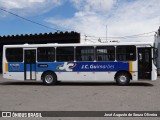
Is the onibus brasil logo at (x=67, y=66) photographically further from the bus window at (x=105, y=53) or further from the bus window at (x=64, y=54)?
the bus window at (x=105, y=53)

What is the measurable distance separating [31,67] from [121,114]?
39.7ft

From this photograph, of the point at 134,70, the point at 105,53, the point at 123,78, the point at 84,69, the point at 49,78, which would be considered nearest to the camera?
the point at 134,70

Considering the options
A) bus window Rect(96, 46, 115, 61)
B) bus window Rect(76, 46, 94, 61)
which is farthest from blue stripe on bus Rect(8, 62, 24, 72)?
bus window Rect(96, 46, 115, 61)

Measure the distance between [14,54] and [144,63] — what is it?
9083 mm

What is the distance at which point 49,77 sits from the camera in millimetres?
20062

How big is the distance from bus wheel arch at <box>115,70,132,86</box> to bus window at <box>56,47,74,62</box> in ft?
10.9

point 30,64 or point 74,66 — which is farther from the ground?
point 30,64

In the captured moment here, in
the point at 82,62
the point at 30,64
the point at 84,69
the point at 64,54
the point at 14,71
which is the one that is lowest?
the point at 14,71

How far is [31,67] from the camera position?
2020 cm

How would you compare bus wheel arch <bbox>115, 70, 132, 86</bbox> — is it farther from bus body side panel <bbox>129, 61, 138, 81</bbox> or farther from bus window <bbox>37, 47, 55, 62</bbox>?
bus window <bbox>37, 47, 55, 62</bbox>

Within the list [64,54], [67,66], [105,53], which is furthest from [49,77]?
[105,53]

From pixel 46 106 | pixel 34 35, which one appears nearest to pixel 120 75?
pixel 46 106

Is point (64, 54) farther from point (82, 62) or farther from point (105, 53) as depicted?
point (105, 53)

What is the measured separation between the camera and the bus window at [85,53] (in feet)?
64.1
